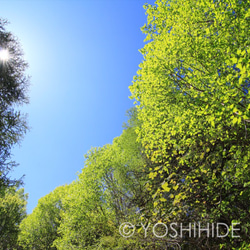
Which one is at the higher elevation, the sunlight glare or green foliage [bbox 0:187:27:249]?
the sunlight glare

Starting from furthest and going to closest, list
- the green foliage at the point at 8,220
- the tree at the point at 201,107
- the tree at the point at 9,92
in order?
the green foliage at the point at 8,220 < the tree at the point at 9,92 < the tree at the point at 201,107

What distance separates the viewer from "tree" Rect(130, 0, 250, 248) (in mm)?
3689

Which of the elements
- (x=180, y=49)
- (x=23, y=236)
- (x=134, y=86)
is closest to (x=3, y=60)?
(x=134, y=86)

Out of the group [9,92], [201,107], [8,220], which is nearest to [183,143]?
[201,107]

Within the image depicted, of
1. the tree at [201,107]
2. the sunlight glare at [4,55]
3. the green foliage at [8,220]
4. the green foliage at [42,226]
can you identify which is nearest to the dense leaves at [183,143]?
the tree at [201,107]

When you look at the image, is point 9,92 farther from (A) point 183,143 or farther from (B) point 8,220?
(B) point 8,220

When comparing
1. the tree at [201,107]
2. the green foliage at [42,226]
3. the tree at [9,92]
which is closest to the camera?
the tree at [201,107]

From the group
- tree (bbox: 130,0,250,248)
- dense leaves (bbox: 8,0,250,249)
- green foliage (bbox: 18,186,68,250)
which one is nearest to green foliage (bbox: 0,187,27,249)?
green foliage (bbox: 18,186,68,250)

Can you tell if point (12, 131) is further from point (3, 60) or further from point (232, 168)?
point (232, 168)

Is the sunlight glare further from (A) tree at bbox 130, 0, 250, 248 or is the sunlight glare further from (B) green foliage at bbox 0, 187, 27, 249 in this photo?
(B) green foliage at bbox 0, 187, 27, 249

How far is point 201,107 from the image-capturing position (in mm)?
5027

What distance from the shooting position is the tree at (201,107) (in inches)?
145

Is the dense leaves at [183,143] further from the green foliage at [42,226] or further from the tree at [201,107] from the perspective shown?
the green foliage at [42,226]

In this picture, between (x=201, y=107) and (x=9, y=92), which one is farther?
(x=9, y=92)
